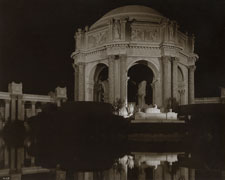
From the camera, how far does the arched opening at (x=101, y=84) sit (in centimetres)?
4597

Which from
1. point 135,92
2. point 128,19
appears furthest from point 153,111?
point 135,92

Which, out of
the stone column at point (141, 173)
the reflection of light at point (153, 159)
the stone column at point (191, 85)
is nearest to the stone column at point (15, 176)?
the stone column at point (141, 173)

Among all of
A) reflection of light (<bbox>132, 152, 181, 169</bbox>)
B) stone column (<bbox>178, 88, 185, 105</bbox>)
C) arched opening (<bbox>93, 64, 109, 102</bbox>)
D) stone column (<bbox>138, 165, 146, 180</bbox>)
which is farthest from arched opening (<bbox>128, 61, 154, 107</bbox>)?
stone column (<bbox>138, 165, 146, 180</bbox>)

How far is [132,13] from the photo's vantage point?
4300 cm

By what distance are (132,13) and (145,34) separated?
3.45 m

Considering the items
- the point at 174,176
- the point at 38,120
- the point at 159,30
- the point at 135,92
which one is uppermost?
the point at 159,30

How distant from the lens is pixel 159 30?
136 feet

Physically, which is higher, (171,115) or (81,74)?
(81,74)

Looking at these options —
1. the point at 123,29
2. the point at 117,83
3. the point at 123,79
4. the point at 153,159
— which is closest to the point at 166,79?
the point at 123,79

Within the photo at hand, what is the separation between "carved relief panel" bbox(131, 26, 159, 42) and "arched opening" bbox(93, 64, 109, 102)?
6.30 metres

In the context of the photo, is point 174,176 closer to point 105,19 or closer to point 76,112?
point 76,112

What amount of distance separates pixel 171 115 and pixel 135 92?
1939 centimetres

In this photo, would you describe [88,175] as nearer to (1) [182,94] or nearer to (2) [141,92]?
(1) [182,94]

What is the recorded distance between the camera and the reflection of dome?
42.8 meters
